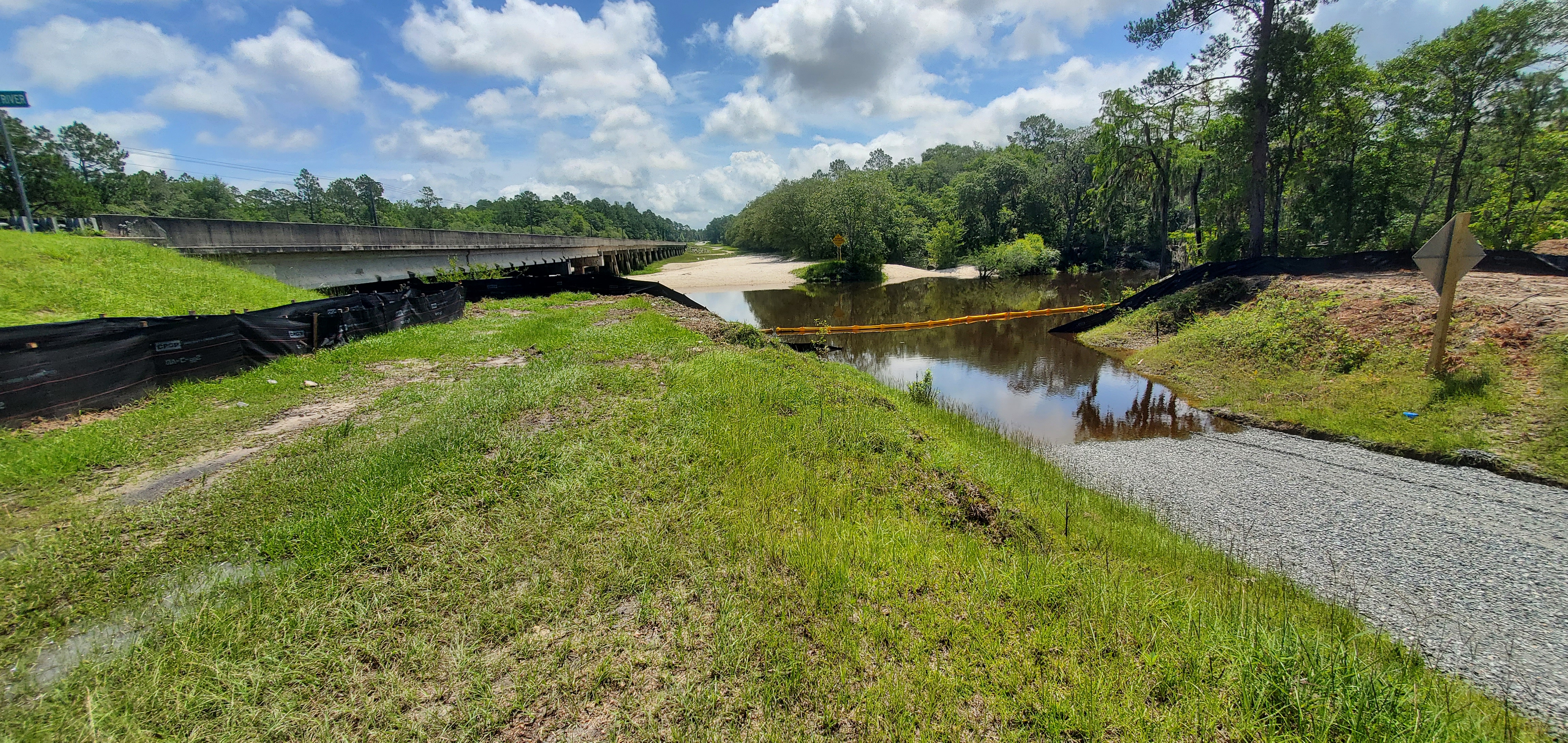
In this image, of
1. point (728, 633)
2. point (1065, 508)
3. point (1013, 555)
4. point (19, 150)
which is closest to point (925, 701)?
point (728, 633)

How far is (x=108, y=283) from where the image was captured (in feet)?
41.9

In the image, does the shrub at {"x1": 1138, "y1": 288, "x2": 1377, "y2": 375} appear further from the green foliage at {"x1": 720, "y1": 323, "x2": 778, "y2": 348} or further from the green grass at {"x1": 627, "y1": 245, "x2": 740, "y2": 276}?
the green grass at {"x1": 627, "y1": 245, "x2": 740, "y2": 276}

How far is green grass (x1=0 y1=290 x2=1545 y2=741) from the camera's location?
9.48ft

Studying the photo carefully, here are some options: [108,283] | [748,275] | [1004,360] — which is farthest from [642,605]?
[748,275]

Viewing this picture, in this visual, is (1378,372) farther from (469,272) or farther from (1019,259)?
(1019,259)

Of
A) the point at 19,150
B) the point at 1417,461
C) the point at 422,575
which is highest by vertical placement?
the point at 19,150

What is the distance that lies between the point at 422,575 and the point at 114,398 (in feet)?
27.8

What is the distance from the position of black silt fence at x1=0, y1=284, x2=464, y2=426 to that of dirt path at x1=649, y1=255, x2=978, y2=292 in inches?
1140

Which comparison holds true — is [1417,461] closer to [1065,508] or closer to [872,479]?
[1065,508]

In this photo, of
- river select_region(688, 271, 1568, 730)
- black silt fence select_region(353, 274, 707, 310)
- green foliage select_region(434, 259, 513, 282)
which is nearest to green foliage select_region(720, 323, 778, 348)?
river select_region(688, 271, 1568, 730)

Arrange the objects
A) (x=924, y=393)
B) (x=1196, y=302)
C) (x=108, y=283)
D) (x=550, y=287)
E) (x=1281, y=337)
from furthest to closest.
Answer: (x=550, y=287)
(x=1196, y=302)
(x=1281, y=337)
(x=108, y=283)
(x=924, y=393)

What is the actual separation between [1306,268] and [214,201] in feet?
408

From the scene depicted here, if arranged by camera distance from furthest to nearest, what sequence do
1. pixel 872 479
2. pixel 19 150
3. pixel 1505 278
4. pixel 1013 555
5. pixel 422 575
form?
1. pixel 19 150
2. pixel 1505 278
3. pixel 872 479
4. pixel 1013 555
5. pixel 422 575

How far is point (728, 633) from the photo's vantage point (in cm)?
353
